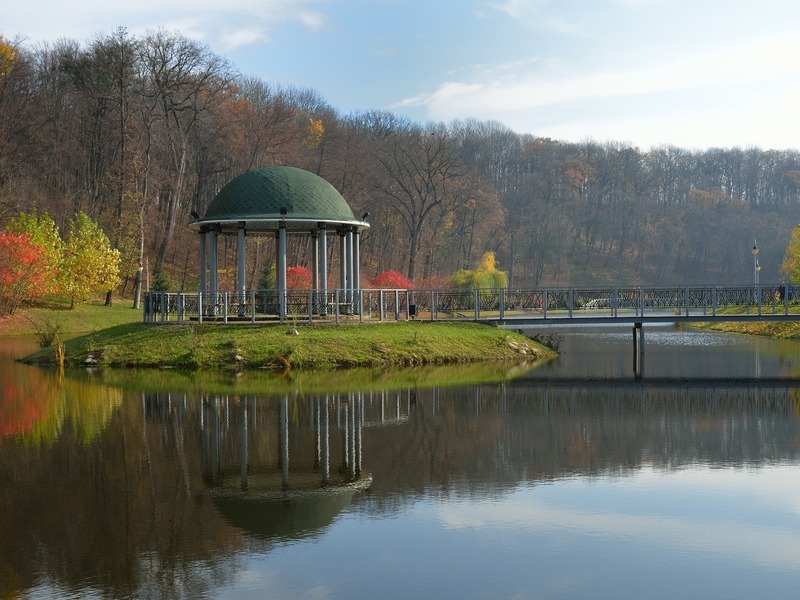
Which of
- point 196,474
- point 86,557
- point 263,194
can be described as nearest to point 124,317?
point 263,194

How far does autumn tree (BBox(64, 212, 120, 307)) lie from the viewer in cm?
5059

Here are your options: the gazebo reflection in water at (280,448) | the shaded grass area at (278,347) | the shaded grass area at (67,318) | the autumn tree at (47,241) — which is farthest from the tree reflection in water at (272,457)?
the autumn tree at (47,241)

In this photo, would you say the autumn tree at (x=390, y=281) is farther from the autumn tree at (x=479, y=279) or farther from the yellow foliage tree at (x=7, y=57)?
the yellow foliage tree at (x=7, y=57)

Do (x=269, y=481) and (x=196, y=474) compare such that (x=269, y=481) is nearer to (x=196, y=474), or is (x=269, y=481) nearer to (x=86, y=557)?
(x=196, y=474)

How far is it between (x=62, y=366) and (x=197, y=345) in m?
4.20

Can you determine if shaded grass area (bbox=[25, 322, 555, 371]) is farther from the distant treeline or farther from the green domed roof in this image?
the distant treeline

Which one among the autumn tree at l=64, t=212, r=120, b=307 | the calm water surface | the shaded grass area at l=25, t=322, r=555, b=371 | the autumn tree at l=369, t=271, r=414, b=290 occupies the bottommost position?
the calm water surface

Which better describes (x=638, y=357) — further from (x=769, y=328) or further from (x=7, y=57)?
(x=7, y=57)

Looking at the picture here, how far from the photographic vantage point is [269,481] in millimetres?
12828

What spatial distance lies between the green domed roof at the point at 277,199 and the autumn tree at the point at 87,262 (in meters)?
21.5

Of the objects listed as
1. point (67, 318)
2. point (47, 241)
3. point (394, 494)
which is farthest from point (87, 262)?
point (394, 494)

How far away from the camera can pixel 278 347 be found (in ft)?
91.1

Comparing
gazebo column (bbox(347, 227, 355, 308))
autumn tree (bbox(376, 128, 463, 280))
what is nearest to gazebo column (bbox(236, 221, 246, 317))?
gazebo column (bbox(347, 227, 355, 308))

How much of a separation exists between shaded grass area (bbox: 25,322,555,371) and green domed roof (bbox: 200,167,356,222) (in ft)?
12.1
